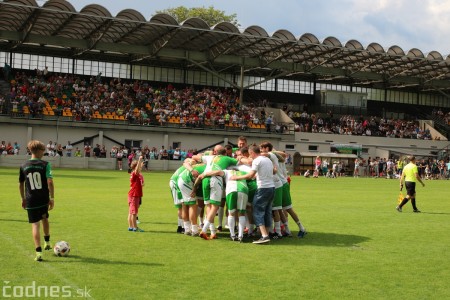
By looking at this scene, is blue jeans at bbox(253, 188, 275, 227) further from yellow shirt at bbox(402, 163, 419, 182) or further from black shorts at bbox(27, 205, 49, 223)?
yellow shirt at bbox(402, 163, 419, 182)

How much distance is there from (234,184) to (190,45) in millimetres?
39599

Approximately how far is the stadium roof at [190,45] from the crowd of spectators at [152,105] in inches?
107

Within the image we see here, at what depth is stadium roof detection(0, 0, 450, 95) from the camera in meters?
42.1

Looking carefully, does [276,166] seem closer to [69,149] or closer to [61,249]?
[61,249]

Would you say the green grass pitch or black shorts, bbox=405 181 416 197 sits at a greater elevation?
black shorts, bbox=405 181 416 197

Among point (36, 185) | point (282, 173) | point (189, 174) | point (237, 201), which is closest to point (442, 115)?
point (282, 173)

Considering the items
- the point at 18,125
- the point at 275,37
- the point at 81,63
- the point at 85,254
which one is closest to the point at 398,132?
the point at 275,37

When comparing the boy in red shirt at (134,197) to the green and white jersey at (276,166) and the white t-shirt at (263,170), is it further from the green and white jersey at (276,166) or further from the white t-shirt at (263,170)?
the green and white jersey at (276,166)

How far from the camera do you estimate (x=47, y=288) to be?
7.23 m

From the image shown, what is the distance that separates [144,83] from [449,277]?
48.1 metres

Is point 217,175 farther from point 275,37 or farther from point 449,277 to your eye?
point 275,37

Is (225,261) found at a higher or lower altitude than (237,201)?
lower

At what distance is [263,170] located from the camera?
11.3 m

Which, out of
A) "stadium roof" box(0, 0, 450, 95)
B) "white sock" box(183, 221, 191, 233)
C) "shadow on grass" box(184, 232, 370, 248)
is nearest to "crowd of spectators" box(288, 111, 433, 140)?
"stadium roof" box(0, 0, 450, 95)
